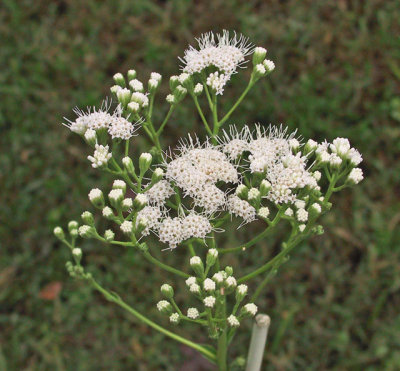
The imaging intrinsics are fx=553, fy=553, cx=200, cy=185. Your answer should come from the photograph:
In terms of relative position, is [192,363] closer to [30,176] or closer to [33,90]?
[30,176]

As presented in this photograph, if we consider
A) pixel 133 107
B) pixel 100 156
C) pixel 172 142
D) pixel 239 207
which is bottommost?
pixel 239 207

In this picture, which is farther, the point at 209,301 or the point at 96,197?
the point at 96,197

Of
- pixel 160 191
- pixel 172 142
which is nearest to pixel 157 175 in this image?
pixel 160 191

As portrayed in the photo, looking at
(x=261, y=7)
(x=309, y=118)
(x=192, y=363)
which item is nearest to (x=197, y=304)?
(x=192, y=363)

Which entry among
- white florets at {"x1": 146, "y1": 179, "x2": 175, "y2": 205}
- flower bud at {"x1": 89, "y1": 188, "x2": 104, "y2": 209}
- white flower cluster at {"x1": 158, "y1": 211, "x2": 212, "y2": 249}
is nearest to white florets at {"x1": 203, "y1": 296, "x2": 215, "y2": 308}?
white flower cluster at {"x1": 158, "y1": 211, "x2": 212, "y2": 249}

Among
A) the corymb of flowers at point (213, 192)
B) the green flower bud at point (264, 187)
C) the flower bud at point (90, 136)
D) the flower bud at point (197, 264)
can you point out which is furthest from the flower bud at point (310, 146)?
the flower bud at point (90, 136)

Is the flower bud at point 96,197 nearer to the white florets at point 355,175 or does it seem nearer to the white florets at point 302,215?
the white florets at point 302,215

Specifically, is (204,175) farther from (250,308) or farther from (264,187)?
(250,308)
